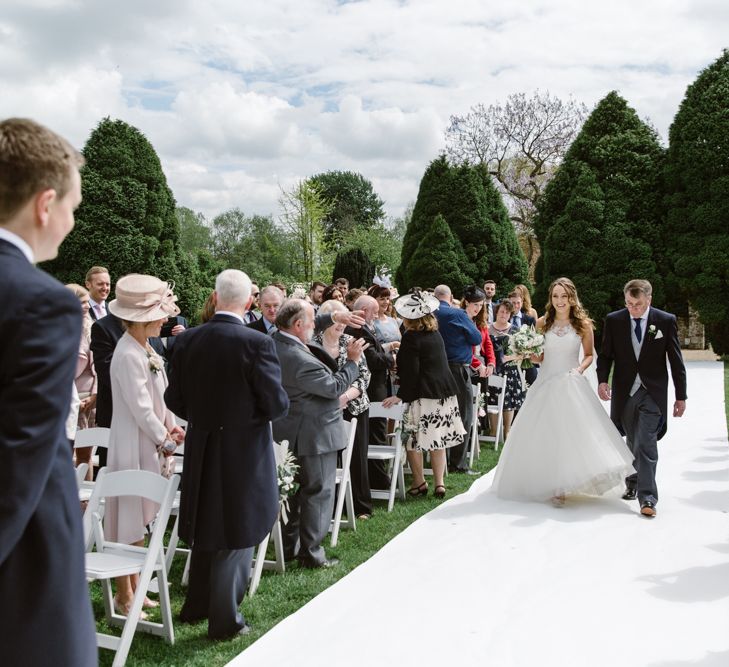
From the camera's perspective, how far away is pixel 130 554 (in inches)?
181

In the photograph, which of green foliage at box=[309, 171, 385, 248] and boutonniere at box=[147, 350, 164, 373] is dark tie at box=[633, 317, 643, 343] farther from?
green foliage at box=[309, 171, 385, 248]

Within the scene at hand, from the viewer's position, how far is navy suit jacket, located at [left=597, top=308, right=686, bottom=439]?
741 centimetres

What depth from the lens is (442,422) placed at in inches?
329

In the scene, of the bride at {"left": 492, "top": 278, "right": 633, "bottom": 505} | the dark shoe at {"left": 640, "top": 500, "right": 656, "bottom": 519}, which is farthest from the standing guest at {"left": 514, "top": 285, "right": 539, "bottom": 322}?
the dark shoe at {"left": 640, "top": 500, "right": 656, "bottom": 519}

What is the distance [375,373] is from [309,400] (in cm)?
272

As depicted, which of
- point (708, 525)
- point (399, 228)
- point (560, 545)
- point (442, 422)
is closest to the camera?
point (560, 545)

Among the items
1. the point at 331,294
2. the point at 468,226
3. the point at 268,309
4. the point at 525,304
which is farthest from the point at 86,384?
the point at 468,226

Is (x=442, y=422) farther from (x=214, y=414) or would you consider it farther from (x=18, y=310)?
(x=18, y=310)

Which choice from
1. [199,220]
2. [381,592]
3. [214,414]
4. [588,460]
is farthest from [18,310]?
[199,220]

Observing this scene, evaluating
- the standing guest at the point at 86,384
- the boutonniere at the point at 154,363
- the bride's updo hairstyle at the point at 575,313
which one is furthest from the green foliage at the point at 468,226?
the boutonniere at the point at 154,363

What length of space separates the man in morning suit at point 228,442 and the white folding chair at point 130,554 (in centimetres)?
21

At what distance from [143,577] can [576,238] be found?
973 inches

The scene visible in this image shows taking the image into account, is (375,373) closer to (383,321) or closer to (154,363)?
(383,321)

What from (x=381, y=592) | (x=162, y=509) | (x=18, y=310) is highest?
(x=18, y=310)
